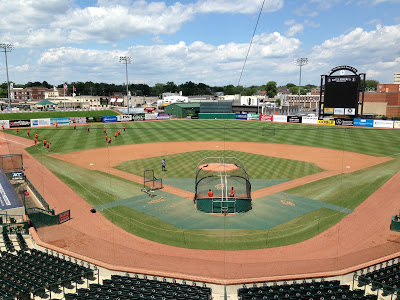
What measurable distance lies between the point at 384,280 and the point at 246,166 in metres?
22.7

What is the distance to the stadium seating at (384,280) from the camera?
11.9 meters

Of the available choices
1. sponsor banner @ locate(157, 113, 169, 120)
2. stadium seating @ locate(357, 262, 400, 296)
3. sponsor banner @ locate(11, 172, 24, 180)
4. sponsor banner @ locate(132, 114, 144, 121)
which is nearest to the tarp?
sponsor banner @ locate(11, 172, 24, 180)

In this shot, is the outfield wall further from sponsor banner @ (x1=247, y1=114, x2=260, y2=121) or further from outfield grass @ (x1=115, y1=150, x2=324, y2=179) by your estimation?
outfield grass @ (x1=115, y1=150, x2=324, y2=179)

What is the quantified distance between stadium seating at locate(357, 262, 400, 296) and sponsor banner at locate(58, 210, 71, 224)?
17.9 metres

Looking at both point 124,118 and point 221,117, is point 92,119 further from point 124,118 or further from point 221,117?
point 221,117

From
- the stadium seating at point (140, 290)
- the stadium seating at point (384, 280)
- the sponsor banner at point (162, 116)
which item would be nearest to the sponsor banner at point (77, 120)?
→ the sponsor banner at point (162, 116)

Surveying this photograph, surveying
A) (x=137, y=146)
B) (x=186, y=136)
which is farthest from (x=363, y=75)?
(x=137, y=146)

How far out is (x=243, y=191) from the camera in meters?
25.0

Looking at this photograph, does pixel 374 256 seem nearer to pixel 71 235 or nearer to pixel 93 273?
pixel 93 273

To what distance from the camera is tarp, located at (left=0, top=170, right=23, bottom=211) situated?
20305 millimetres

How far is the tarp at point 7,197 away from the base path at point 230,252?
262 centimetres

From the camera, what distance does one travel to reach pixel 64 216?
20.3 meters

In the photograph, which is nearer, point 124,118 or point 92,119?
point 92,119

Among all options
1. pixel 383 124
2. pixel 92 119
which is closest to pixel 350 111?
pixel 383 124
